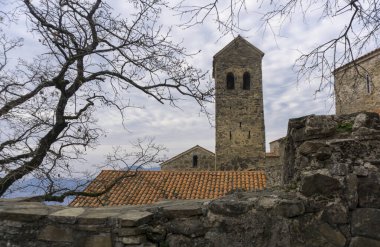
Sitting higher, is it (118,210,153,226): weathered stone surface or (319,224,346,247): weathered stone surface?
(118,210,153,226): weathered stone surface

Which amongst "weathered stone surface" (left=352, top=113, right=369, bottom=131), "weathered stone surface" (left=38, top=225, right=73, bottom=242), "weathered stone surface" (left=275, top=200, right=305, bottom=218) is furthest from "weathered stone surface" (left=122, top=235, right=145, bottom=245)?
"weathered stone surface" (left=352, top=113, right=369, bottom=131)

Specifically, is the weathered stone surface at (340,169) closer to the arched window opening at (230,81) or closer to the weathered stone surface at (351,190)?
the weathered stone surface at (351,190)

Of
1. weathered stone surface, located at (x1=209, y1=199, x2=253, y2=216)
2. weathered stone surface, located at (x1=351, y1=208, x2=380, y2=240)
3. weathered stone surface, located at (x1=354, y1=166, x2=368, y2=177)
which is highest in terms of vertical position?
weathered stone surface, located at (x1=354, y1=166, x2=368, y2=177)

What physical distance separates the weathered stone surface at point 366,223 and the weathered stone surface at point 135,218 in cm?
139

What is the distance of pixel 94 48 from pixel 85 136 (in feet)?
6.53

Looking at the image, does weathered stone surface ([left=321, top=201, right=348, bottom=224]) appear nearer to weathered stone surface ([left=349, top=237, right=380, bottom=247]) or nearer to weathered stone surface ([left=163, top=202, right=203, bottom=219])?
weathered stone surface ([left=349, top=237, right=380, bottom=247])

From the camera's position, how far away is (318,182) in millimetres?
2293

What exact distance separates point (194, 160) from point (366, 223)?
17911mm

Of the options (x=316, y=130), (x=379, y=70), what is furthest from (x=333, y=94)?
(x=379, y=70)

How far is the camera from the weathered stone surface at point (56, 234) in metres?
2.32

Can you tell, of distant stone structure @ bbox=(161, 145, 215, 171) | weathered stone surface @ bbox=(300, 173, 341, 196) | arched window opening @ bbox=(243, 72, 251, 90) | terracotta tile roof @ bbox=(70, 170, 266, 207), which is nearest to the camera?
weathered stone surface @ bbox=(300, 173, 341, 196)

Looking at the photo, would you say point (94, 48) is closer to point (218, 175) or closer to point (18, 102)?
point (18, 102)

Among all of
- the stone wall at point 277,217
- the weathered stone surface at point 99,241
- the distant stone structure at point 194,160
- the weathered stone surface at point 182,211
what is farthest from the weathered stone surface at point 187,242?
the distant stone structure at point 194,160

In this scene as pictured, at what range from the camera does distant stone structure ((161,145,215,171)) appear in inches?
786
